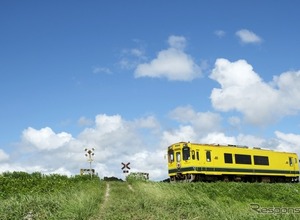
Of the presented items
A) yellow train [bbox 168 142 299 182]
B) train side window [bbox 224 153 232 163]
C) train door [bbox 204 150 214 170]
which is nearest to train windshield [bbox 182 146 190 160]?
yellow train [bbox 168 142 299 182]

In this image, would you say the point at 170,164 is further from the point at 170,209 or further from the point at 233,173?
the point at 170,209

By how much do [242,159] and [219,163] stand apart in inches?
153

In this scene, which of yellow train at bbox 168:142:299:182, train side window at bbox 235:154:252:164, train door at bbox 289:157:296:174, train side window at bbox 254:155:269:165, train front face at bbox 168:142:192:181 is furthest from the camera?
train door at bbox 289:157:296:174

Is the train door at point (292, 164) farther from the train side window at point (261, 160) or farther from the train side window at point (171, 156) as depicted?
the train side window at point (171, 156)

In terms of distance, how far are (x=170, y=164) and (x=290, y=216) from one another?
2639cm

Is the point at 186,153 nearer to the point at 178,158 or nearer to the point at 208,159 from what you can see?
the point at 178,158

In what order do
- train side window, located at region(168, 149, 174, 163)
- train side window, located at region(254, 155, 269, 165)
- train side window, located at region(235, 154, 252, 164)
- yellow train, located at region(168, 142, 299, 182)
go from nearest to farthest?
1. yellow train, located at region(168, 142, 299, 182)
2. train side window, located at region(168, 149, 174, 163)
3. train side window, located at region(235, 154, 252, 164)
4. train side window, located at region(254, 155, 269, 165)

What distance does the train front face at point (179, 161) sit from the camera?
3659 cm

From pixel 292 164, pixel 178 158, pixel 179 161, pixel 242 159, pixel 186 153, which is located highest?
pixel 292 164

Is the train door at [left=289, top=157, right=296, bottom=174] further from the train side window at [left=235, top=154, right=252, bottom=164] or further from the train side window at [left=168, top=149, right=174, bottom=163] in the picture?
the train side window at [left=168, top=149, right=174, bottom=163]

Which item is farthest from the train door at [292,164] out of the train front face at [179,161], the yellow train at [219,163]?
the train front face at [179,161]

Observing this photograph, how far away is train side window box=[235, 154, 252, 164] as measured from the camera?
3991 centimetres

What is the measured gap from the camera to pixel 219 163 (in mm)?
37781

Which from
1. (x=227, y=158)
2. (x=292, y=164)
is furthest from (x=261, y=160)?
(x=292, y=164)
